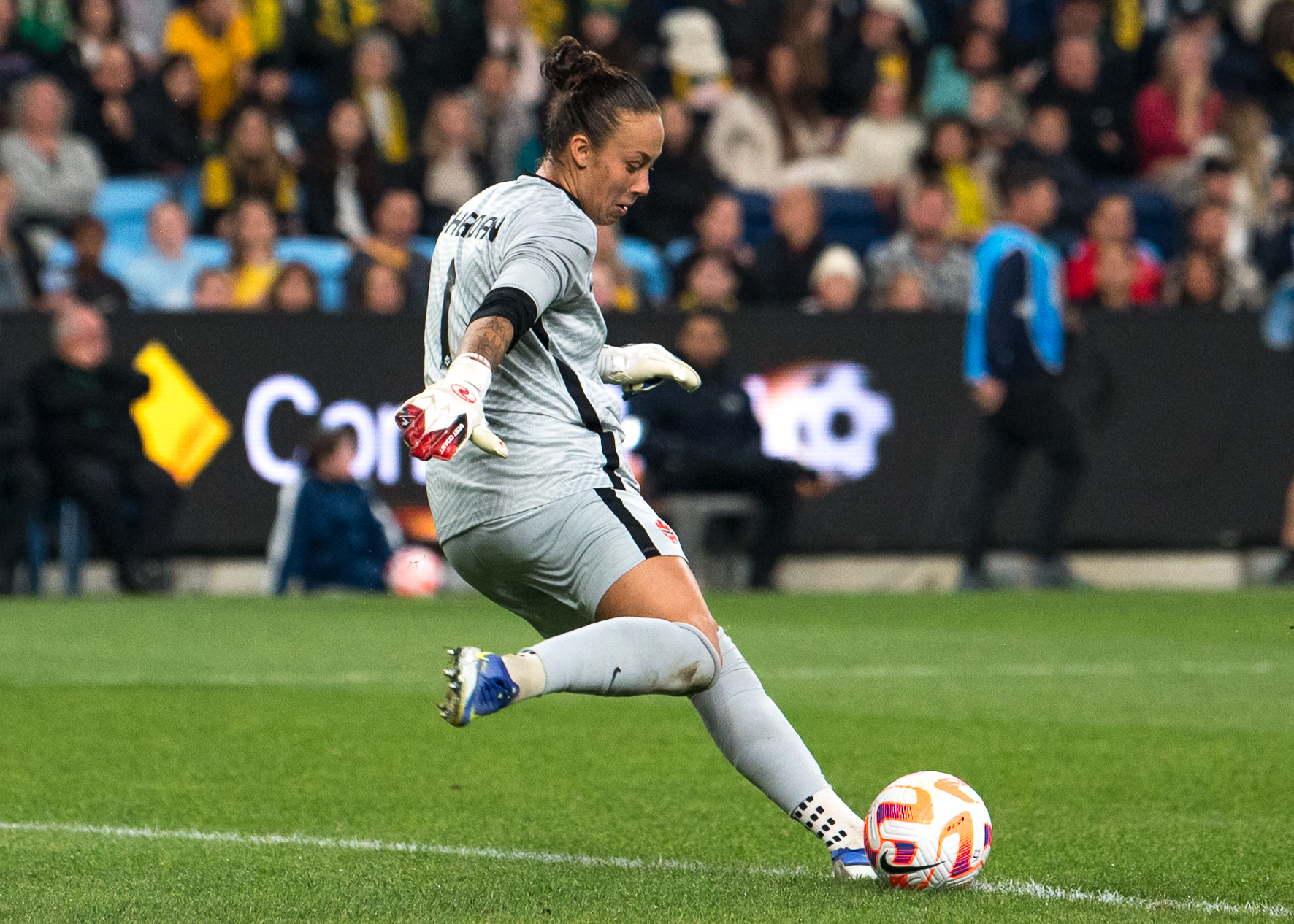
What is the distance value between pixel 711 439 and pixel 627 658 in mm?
8794

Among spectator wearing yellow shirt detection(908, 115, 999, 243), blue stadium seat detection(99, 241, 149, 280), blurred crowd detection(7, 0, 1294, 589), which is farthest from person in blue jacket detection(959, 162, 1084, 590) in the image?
blue stadium seat detection(99, 241, 149, 280)

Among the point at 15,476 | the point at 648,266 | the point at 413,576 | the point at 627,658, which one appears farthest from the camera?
the point at 648,266

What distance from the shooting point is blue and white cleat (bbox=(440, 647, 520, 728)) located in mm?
3660

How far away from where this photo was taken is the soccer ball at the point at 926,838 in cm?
430

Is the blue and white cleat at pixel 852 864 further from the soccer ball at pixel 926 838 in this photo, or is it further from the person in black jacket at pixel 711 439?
the person in black jacket at pixel 711 439

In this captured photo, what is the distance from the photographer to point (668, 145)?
15.1 metres

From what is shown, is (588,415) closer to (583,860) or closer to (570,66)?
(570,66)

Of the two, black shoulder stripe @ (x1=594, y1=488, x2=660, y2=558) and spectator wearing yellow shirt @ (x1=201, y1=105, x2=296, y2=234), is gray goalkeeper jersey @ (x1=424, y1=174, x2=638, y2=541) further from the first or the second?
spectator wearing yellow shirt @ (x1=201, y1=105, x2=296, y2=234)

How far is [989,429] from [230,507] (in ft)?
15.5

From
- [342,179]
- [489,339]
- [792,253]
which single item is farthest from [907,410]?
[489,339]

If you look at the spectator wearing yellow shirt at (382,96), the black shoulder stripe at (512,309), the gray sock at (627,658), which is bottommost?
the gray sock at (627,658)

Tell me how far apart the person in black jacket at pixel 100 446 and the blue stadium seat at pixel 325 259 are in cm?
187

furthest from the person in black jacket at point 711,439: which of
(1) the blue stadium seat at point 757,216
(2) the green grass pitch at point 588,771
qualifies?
(1) the blue stadium seat at point 757,216

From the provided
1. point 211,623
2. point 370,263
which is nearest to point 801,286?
point 370,263
